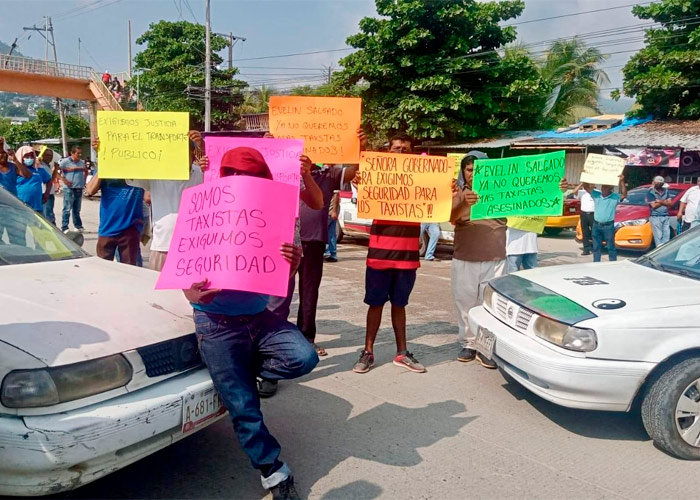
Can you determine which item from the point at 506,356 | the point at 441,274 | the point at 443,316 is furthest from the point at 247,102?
the point at 506,356

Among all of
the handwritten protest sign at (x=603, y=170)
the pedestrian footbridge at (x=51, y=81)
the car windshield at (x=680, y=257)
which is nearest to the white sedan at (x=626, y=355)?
the car windshield at (x=680, y=257)

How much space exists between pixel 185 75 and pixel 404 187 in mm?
36209

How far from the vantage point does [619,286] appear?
4.14 metres

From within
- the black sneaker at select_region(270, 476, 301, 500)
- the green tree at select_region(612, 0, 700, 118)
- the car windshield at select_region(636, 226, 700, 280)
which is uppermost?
the green tree at select_region(612, 0, 700, 118)

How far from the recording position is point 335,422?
13.3 feet

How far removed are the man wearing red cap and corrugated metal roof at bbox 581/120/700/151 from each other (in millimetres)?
18187

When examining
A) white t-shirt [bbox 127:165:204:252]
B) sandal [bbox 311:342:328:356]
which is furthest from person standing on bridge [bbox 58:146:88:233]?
sandal [bbox 311:342:328:356]

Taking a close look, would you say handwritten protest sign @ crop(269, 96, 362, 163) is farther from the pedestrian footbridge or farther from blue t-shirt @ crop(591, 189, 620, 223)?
the pedestrian footbridge

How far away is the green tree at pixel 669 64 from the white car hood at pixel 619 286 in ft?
60.7

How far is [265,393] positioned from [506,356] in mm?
1735

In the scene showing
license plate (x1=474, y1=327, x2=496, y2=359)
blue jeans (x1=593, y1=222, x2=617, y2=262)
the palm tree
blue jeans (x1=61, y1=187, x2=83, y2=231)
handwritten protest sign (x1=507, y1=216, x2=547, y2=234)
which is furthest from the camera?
the palm tree

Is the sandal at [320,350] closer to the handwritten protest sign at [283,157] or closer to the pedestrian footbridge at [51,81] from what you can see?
the handwritten protest sign at [283,157]

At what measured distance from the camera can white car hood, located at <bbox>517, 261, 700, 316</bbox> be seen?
3.79 meters

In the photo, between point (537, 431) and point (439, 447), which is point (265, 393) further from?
point (537, 431)
